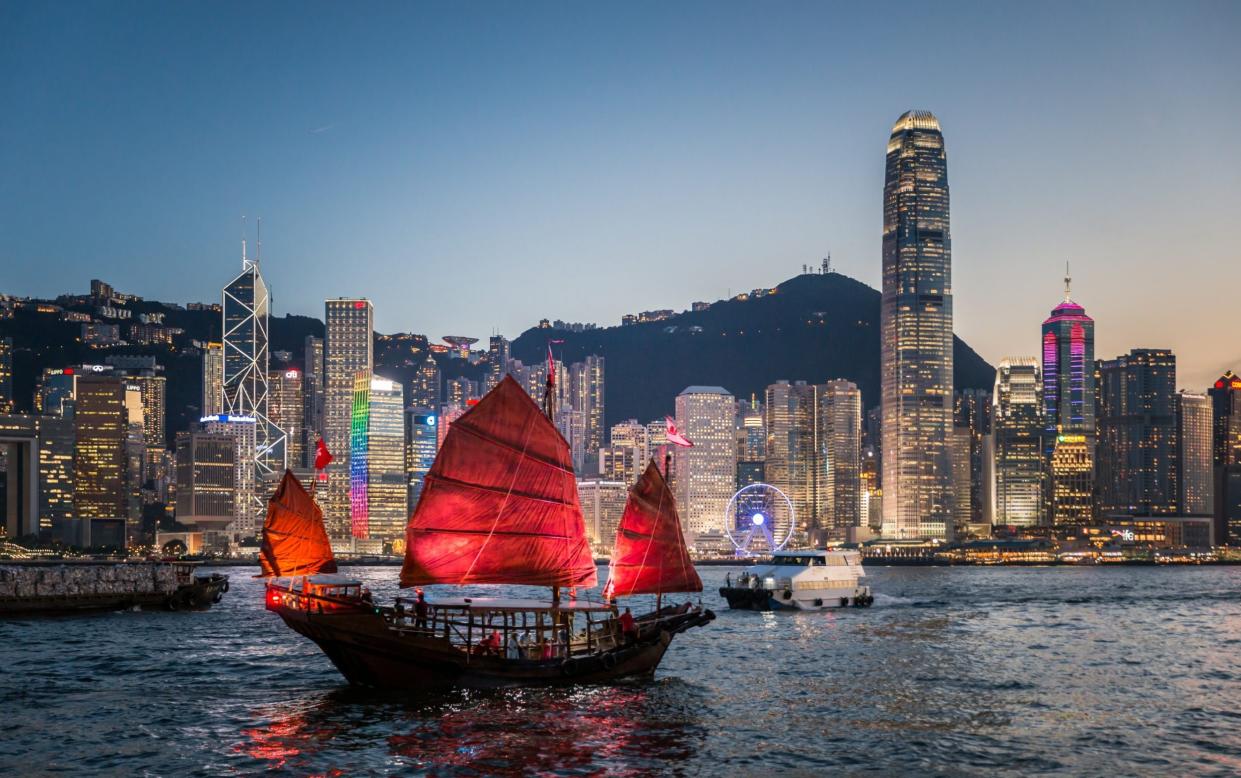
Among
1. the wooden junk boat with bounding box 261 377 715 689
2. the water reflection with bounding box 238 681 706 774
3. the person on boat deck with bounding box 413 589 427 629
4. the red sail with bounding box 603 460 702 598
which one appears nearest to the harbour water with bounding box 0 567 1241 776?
the water reflection with bounding box 238 681 706 774

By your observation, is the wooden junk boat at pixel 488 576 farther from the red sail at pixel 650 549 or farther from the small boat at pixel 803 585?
the small boat at pixel 803 585

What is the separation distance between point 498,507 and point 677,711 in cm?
957

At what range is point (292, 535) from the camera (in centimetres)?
7056

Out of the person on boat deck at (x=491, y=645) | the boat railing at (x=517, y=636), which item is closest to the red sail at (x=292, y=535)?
the boat railing at (x=517, y=636)

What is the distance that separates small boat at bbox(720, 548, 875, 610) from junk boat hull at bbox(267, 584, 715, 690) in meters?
49.7

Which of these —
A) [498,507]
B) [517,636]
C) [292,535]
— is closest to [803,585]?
[292,535]

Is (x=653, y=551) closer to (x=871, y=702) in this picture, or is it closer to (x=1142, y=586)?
(x=871, y=702)

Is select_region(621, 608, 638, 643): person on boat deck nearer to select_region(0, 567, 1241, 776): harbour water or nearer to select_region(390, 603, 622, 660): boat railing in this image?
select_region(390, 603, 622, 660): boat railing

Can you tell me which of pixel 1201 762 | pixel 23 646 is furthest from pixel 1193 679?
pixel 23 646

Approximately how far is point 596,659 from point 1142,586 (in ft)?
448

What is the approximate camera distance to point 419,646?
1820 inches

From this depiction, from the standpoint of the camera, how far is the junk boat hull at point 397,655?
45656mm

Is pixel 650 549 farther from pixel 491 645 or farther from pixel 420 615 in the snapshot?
pixel 420 615

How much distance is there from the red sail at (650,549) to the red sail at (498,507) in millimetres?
6486
